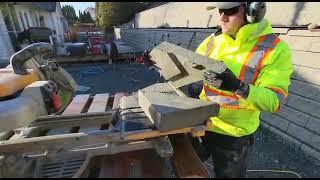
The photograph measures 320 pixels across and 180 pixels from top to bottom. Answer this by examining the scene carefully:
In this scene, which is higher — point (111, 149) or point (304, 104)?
point (111, 149)

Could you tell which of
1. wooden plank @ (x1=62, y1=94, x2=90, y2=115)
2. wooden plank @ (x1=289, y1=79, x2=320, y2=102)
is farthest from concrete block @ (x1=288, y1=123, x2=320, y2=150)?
wooden plank @ (x1=62, y1=94, x2=90, y2=115)

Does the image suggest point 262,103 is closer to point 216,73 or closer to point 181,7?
point 216,73

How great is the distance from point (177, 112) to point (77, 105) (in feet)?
4.57

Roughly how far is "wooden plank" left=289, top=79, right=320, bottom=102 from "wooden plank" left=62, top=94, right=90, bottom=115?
9.45 ft

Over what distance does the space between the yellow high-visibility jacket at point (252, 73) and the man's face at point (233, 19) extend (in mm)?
68

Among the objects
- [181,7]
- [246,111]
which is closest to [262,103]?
[246,111]

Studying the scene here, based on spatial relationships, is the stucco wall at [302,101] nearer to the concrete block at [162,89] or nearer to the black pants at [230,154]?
the black pants at [230,154]

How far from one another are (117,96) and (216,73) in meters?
1.40

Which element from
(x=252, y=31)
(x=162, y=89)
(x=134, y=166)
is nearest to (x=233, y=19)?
(x=252, y=31)

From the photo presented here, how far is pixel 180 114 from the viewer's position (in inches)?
60.4

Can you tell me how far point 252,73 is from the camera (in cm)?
191

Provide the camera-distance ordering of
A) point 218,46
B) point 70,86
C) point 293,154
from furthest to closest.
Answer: point 293,154 < point 70,86 < point 218,46

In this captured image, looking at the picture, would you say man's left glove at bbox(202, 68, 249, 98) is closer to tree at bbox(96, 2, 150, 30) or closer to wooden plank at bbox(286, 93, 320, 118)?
wooden plank at bbox(286, 93, 320, 118)

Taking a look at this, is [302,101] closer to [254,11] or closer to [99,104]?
[254,11]
